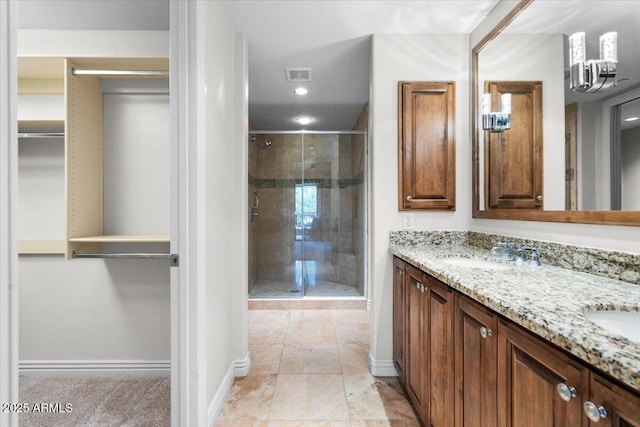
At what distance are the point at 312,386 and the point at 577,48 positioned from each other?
232cm

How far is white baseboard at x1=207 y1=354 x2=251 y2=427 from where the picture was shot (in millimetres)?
1653

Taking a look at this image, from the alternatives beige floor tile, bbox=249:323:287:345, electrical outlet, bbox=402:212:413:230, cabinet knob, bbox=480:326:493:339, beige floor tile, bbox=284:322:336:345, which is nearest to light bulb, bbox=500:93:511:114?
electrical outlet, bbox=402:212:413:230

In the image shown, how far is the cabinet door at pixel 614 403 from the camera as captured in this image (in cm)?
54

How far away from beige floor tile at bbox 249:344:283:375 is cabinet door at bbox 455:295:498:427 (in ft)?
4.76

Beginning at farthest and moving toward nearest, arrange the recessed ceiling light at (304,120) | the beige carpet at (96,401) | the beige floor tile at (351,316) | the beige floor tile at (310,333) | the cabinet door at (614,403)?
the recessed ceiling light at (304,120)
the beige floor tile at (351,316)
the beige floor tile at (310,333)
the beige carpet at (96,401)
the cabinet door at (614,403)

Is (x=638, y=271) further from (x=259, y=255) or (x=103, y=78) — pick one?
(x=259, y=255)

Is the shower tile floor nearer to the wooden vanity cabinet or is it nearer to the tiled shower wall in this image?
the tiled shower wall

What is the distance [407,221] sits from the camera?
88.0 inches

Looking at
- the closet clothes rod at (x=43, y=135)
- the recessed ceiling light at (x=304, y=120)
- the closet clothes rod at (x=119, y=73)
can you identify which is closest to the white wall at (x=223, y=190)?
the closet clothes rod at (x=119, y=73)

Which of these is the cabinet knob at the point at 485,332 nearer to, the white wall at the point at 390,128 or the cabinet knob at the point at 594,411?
the cabinet knob at the point at 594,411

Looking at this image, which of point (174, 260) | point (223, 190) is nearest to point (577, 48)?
point (223, 190)

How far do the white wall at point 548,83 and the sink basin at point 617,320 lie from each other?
76cm

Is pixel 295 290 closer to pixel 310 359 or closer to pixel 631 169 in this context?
pixel 310 359

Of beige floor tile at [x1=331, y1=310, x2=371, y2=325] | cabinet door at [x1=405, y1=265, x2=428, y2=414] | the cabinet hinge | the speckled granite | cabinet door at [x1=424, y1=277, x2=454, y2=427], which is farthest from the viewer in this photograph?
beige floor tile at [x1=331, y1=310, x2=371, y2=325]
